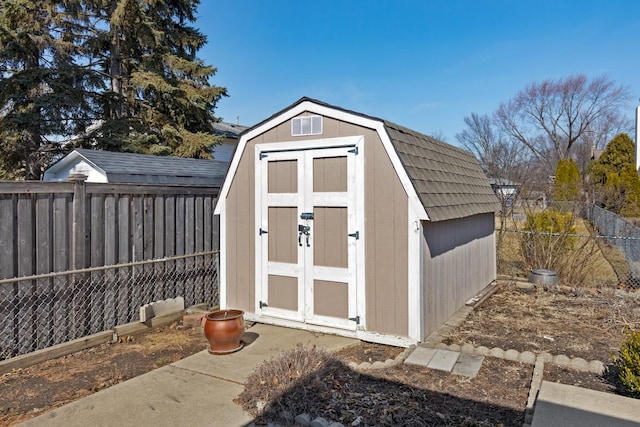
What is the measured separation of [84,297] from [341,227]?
2.93 meters

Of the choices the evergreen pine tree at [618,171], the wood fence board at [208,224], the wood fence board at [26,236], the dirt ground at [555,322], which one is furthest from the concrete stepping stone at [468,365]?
the evergreen pine tree at [618,171]

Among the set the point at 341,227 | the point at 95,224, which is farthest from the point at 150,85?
the point at 341,227

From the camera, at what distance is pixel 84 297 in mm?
4602

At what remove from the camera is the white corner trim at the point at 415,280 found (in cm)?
438

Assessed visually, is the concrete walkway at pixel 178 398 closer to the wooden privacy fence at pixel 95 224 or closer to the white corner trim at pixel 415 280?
the white corner trim at pixel 415 280

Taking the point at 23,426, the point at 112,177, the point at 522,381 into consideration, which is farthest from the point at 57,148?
the point at 522,381

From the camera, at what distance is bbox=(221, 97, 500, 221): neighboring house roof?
4539 mm

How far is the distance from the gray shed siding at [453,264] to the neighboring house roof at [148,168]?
13.9 feet

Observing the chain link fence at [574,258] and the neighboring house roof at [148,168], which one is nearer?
the neighboring house roof at [148,168]

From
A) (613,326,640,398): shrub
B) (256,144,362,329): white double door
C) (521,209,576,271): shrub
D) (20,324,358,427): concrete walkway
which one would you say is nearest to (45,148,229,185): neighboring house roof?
(256,144,362,329): white double door

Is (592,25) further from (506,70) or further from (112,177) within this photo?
(112,177)

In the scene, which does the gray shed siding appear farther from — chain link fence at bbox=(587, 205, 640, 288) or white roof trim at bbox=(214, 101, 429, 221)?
chain link fence at bbox=(587, 205, 640, 288)

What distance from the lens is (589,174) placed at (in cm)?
2405

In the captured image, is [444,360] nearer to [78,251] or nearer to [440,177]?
[440,177]
